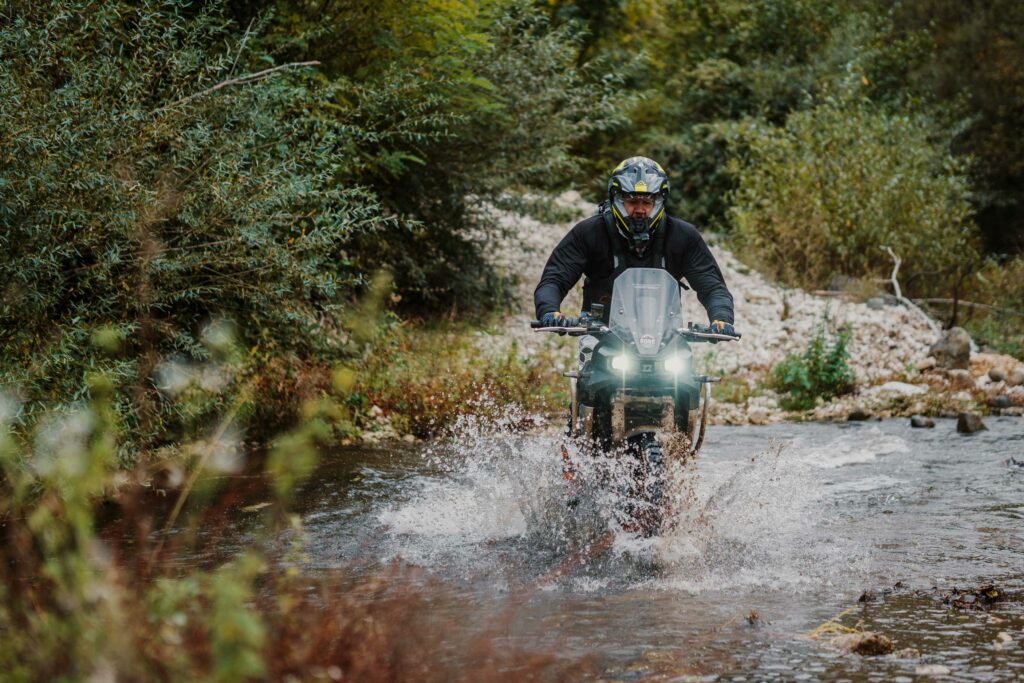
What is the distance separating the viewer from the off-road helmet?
6.45 meters

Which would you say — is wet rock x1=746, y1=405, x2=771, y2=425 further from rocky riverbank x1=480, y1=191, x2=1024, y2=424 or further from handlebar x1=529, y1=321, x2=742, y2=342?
handlebar x1=529, y1=321, x2=742, y2=342

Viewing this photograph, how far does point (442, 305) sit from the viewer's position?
1652 cm

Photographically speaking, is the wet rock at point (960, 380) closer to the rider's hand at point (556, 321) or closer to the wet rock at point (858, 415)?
the wet rock at point (858, 415)

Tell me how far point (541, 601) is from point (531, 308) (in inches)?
498

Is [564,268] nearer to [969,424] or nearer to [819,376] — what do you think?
[969,424]

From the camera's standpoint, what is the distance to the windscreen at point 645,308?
20.3 ft

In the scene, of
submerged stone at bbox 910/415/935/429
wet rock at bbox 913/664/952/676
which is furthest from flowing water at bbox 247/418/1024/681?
submerged stone at bbox 910/415/935/429

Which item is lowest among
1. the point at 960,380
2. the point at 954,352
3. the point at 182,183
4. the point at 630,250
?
the point at 960,380

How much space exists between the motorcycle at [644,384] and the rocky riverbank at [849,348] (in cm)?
641

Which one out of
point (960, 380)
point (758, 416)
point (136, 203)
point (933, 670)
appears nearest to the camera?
point (933, 670)

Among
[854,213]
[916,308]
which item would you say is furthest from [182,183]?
[854,213]

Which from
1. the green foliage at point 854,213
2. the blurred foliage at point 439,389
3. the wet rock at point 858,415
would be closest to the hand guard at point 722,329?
the blurred foliage at point 439,389

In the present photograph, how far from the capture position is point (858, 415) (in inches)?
506

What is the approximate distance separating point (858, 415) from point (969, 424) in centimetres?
150
